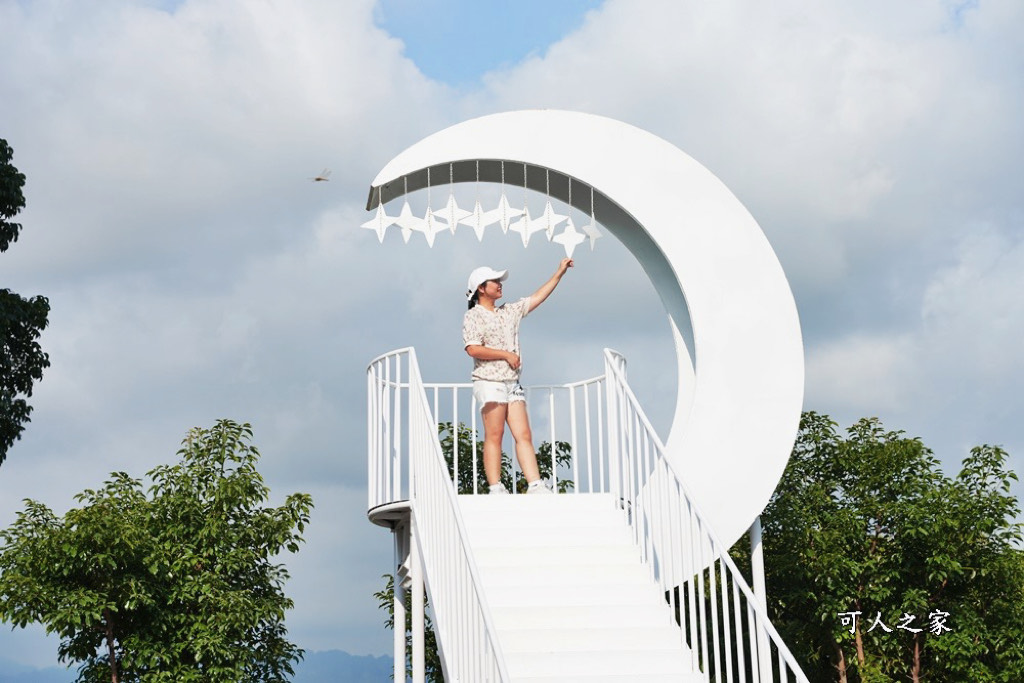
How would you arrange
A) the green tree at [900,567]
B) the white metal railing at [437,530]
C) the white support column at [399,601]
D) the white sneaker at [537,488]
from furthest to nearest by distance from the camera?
the green tree at [900,567] → the white support column at [399,601] → the white sneaker at [537,488] → the white metal railing at [437,530]

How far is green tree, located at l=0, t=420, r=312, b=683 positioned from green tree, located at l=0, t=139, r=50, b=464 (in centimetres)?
306

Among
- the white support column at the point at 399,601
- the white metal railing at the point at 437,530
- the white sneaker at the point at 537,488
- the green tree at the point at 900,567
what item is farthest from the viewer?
the green tree at the point at 900,567

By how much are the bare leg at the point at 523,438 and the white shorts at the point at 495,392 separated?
0.16 ft

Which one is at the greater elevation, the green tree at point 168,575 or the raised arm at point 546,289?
the raised arm at point 546,289

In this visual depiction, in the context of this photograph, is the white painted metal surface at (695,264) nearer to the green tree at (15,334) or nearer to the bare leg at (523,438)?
the bare leg at (523,438)

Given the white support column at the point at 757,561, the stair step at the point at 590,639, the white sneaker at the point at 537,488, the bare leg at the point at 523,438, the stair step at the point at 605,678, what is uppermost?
the bare leg at the point at 523,438

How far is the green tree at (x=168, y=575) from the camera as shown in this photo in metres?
8.73

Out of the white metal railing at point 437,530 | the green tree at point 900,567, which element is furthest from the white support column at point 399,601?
the green tree at point 900,567

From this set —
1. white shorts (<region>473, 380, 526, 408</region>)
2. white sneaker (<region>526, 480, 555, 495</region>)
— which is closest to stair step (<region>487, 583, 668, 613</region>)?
white sneaker (<region>526, 480, 555, 495</region>)

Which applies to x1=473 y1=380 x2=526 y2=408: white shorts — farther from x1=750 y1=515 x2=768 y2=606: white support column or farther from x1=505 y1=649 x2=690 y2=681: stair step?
x1=505 y1=649 x2=690 y2=681: stair step

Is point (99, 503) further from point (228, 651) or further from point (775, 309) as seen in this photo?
point (775, 309)

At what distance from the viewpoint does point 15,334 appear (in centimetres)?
1230

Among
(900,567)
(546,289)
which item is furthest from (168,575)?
(900,567)

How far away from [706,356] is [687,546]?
1579 mm
